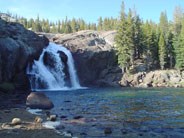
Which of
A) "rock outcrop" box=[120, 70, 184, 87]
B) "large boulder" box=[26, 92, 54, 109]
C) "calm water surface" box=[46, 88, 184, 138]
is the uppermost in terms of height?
"rock outcrop" box=[120, 70, 184, 87]

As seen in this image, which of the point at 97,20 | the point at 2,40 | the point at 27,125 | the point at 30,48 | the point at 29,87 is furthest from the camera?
the point at 97,20

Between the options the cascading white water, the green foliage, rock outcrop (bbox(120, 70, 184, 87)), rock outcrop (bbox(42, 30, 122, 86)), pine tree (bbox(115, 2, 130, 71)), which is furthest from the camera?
the green foliage

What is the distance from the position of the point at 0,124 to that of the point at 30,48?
2150 inches

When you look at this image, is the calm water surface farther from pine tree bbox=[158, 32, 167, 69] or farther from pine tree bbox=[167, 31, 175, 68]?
pine tree bbox=[167, 31, 175, 68]

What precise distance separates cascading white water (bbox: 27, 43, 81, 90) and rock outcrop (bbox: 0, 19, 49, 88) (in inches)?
76.5

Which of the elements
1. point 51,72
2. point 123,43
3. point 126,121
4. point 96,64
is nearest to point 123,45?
point 123,43

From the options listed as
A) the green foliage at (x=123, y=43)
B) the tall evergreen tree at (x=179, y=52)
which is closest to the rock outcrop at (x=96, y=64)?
the green foliage at (x=123, y=43)

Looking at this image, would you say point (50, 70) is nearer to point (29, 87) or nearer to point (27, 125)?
point (29, 87)

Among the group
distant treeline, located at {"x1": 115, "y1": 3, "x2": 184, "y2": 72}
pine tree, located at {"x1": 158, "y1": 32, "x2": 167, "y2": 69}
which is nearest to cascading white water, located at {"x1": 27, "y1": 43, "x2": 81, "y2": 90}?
distant treeline, located at {"x1": 115, "y1": 3, "x2": 184, "y2": 72}

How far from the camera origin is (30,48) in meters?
79.3

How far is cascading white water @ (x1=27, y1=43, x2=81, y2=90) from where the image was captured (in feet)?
251

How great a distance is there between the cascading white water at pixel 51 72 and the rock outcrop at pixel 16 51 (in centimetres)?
194

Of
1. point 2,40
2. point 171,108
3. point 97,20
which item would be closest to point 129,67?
point 2,40

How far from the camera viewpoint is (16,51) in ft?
231
